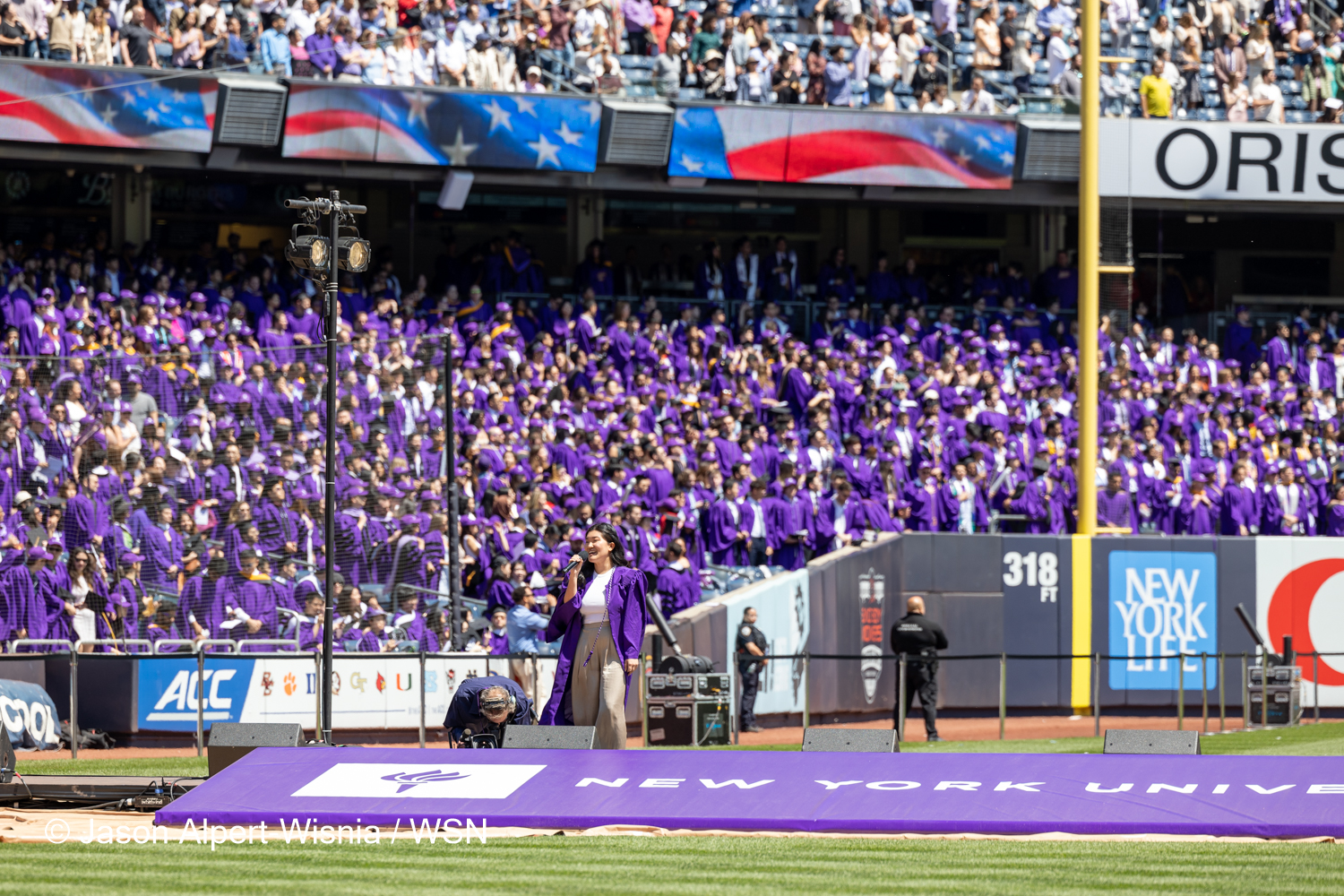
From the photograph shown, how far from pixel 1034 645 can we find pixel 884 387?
421 centimetres

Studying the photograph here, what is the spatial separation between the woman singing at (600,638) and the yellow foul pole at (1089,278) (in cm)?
1164

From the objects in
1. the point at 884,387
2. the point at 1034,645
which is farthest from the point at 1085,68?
the point at 1034,645

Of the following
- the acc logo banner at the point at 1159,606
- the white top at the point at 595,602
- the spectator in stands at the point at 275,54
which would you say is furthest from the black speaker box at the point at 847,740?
the spectator in stands at the point at 275,54

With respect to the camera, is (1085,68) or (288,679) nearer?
(288,679)

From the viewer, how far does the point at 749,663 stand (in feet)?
60.4

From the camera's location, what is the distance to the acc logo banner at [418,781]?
30.5 feet

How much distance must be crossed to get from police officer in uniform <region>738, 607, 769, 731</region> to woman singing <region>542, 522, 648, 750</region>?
671 cm

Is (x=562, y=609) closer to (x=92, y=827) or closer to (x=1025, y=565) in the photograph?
(x=92, y=827)

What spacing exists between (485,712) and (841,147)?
18.8 m

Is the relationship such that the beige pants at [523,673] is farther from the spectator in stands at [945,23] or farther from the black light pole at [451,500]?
the spectator in stands at [945,23]

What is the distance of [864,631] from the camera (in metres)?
22.8

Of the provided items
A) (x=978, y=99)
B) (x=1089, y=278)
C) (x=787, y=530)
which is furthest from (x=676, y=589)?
(x=978, y=99)

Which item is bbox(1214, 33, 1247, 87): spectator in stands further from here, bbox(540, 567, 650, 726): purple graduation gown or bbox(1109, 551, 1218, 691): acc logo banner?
bbox(540, 567, 650, 726): purple graduation gown

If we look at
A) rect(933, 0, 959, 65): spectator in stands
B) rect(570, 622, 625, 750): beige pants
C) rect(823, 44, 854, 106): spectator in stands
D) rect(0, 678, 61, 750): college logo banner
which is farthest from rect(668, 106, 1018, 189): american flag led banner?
rect(570, 622, 625, 750): beige pants
